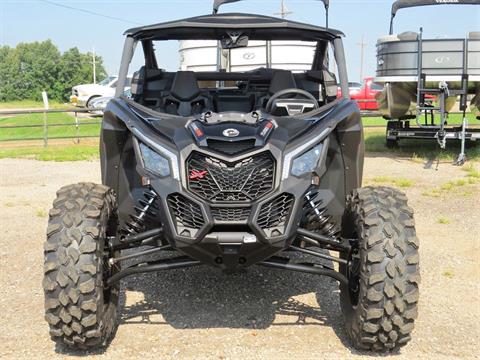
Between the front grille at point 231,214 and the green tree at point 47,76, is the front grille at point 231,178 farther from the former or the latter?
the green tree at point 47,76

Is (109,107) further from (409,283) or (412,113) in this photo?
(412,113)

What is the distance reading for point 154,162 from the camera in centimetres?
370

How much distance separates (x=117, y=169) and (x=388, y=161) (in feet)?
29.3

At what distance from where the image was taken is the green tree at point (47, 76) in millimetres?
74062

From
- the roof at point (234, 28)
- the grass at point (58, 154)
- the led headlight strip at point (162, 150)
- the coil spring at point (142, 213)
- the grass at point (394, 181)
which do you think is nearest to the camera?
the led headlight strip at point (162, 150)

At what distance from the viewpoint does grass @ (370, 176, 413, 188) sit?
31.4 ft

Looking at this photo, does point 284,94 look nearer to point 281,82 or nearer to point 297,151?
point 281,82

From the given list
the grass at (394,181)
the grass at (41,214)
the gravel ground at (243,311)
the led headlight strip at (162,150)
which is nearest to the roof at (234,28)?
the led headlight strip at (162,150)

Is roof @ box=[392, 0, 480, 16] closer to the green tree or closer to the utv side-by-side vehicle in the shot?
the utv side-by-side vehicle

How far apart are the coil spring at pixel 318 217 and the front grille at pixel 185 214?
73 cm

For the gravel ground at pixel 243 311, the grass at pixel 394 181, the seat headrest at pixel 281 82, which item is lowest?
the gravel ground at pixel 243 311

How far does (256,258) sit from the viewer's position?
140 inches

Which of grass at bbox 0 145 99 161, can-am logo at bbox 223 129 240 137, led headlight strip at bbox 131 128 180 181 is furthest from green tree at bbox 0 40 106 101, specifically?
can-am logo at bbox 223 129 240 137

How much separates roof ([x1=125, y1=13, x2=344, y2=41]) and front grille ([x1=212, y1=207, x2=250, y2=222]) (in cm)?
168
